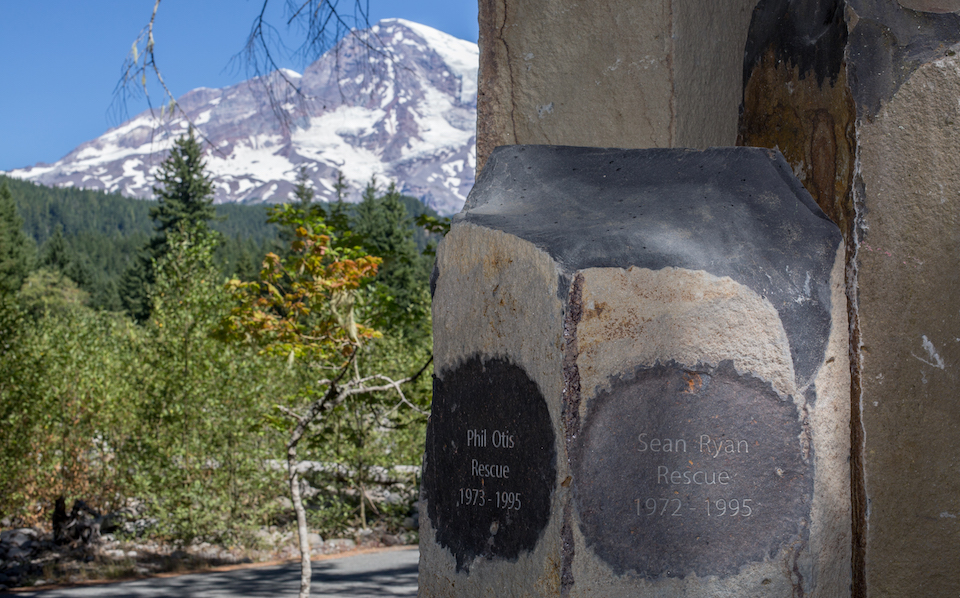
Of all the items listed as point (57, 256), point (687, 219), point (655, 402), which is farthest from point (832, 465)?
point (57, 256)

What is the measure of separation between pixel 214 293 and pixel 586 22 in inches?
378

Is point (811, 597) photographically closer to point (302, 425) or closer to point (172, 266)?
point (302, 425)

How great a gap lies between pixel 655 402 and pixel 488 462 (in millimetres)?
512

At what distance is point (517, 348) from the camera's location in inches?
84.8

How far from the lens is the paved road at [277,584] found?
367 inches

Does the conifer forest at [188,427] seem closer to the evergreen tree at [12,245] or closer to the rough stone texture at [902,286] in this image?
the rough stone texture at [902,286]

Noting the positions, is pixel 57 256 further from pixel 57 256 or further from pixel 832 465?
pixel 832 465

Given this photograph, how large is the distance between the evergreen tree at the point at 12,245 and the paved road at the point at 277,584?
3052cm

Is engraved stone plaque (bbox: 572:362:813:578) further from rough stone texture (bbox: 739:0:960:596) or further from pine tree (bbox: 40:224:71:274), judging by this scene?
pine tree (bbox: 40:224:71:274)

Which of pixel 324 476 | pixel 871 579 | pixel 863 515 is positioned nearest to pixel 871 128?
pixel 863 515

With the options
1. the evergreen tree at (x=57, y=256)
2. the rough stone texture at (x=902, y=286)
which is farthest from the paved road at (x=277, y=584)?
the evergreen tree at (x=57, y=256)

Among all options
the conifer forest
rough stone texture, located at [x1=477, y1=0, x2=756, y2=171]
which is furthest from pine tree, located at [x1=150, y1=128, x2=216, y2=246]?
rough stone texture, located at [x1=477, y1=0, x2=756, y2=171]

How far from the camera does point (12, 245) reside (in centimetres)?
4038

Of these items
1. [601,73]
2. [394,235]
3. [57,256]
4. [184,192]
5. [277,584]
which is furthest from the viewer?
[57,256]
